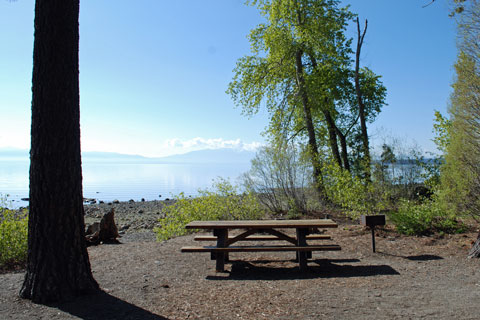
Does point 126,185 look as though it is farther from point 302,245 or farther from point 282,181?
point 302,245

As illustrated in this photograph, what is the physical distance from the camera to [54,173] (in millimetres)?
3854

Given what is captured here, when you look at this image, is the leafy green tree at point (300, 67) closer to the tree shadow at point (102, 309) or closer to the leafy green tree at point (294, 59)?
the leafy green tree at point (294, 59)

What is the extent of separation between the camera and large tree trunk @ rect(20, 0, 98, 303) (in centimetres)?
384

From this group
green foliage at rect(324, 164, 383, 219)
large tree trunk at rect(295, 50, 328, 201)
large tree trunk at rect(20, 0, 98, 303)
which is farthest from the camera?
large tree trunk at rect(295, 50, 328, 201)

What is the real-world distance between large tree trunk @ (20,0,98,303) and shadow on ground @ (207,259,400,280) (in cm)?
196

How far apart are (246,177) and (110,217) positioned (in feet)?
15.1

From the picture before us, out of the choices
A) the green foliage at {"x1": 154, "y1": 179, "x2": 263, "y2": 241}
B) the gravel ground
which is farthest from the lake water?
the gravel ground

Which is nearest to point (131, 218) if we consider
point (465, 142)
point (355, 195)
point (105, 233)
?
point (105, 233)

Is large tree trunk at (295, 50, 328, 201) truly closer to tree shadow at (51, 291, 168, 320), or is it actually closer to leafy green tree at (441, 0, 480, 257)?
leafy green tree at (441, 0, 480, 257)

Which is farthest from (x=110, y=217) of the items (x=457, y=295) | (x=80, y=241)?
(x=457, y=295)

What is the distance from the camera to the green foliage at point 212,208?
30.7 feet

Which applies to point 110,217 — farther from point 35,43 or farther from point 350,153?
point 350,153

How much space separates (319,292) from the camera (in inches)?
165

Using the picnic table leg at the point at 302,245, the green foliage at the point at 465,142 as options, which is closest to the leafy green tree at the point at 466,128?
the green foliage at the point at 465,142
